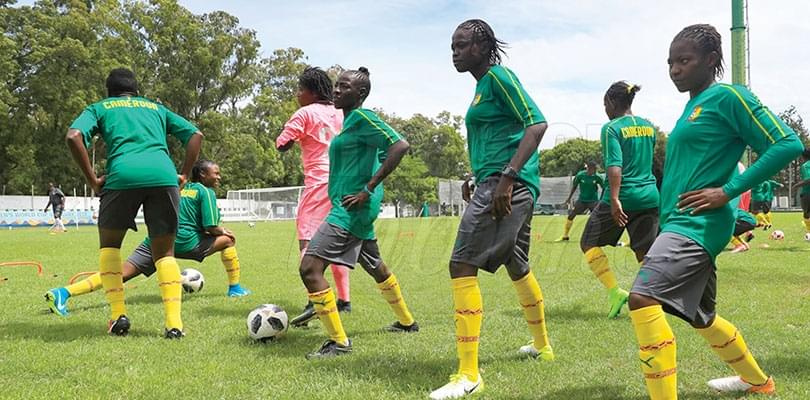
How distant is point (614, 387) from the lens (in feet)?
12.2

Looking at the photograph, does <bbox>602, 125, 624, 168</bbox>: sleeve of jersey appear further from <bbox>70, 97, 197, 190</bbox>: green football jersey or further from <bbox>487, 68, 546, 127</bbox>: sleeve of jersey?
<bbox>70, 97, 197, 190</bbox>: green football jersey

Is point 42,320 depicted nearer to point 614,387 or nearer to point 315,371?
point 315,371

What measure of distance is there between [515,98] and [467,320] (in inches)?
52.7

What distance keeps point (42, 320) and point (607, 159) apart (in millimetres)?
5537

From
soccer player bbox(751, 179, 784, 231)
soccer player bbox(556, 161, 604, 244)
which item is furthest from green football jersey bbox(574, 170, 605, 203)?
soccer player bbox(751, 179, 784, 231)

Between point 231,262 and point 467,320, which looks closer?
point 467,320

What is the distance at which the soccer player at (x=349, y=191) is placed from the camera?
4.55m

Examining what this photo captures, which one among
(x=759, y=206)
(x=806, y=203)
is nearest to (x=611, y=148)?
(x=806, y=203)

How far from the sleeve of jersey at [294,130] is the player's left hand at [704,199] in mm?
3632

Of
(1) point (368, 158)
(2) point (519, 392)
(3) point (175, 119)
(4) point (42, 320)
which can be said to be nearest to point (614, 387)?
(2) point (519, 392)

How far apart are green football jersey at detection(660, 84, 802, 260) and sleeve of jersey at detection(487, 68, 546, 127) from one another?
0.78 metres

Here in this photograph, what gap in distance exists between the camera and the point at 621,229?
5.95 metres

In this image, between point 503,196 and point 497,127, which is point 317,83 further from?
point 503,196

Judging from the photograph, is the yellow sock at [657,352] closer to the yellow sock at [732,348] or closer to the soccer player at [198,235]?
the yellow sock at [732,348]
